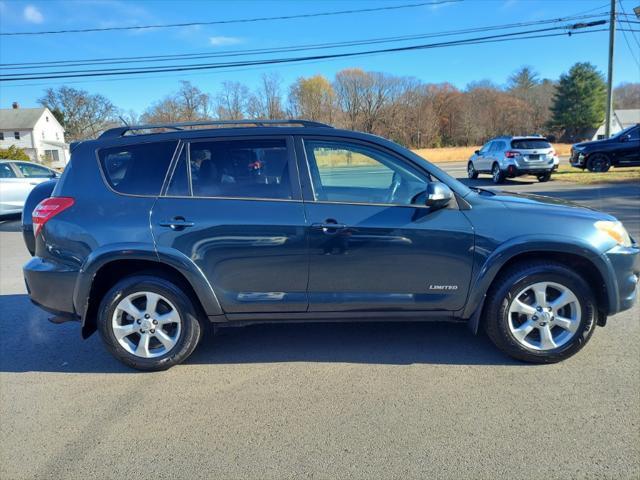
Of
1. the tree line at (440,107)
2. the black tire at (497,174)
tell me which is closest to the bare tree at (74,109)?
the tree line at (440,107)

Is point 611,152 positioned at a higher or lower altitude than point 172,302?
higher

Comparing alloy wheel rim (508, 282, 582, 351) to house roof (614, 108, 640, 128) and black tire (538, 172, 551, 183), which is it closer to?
black tire (538, 172, 551, 183)

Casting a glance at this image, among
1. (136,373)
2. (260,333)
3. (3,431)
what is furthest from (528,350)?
(3,431)

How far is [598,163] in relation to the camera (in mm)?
17906

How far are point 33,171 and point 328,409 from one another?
1237cm

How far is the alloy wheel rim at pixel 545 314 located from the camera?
3344mm

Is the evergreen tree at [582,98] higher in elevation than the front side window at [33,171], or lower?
higher

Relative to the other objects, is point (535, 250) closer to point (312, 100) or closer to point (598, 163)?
point (598, 163)

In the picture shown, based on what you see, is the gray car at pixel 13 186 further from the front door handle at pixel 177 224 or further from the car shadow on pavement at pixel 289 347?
the front door handle at pixel 177 224

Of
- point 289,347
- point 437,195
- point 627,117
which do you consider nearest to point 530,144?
point 437,195

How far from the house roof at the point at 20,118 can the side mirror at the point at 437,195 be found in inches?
2967

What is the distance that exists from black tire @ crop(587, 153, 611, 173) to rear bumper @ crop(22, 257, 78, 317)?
19601 millimetres

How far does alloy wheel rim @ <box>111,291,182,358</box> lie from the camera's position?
3441 millimetres

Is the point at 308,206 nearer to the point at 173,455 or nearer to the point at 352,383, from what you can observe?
the point at 352,383
